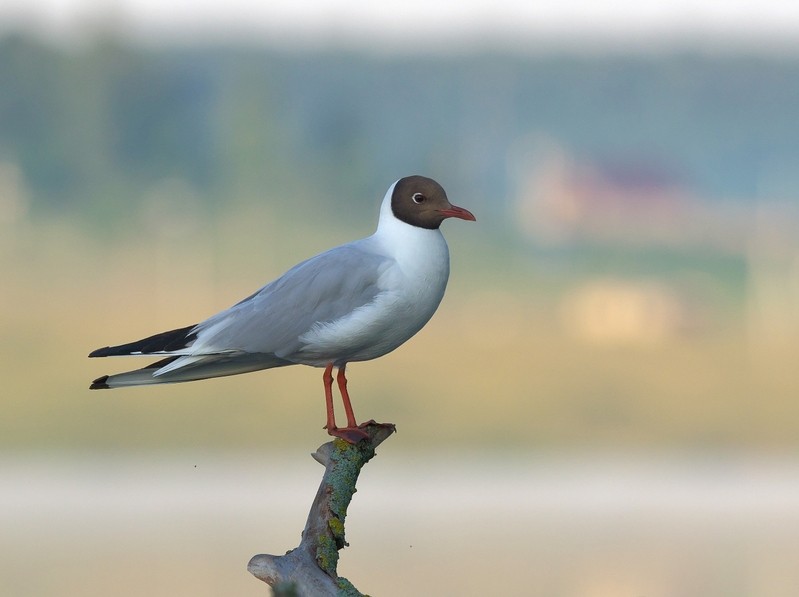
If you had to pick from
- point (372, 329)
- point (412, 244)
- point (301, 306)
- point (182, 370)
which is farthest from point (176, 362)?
point (412, 244)

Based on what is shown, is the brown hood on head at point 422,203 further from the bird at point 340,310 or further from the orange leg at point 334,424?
the orange leg at point 334,424

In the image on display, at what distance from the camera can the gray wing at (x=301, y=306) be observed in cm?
504

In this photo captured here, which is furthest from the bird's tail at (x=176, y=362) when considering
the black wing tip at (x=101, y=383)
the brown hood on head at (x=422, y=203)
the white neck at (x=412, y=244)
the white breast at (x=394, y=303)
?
the brown hood on head at (x=422, y=203)

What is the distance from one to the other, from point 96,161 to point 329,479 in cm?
2167

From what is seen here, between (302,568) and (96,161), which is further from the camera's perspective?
(96,161)

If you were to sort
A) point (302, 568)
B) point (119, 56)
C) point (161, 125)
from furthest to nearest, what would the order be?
1. point (161, 125)
2. point (119, 56)
3. point (302, 568)

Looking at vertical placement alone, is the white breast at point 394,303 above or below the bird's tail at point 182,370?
above

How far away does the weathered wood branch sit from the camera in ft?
15.9

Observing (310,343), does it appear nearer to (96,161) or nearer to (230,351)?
(230,351)

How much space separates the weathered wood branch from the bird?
0.08 meters

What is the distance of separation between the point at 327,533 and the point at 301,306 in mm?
924

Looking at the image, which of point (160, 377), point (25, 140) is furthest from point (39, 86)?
point (160, 377)

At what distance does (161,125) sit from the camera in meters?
26.8

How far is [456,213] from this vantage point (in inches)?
199
